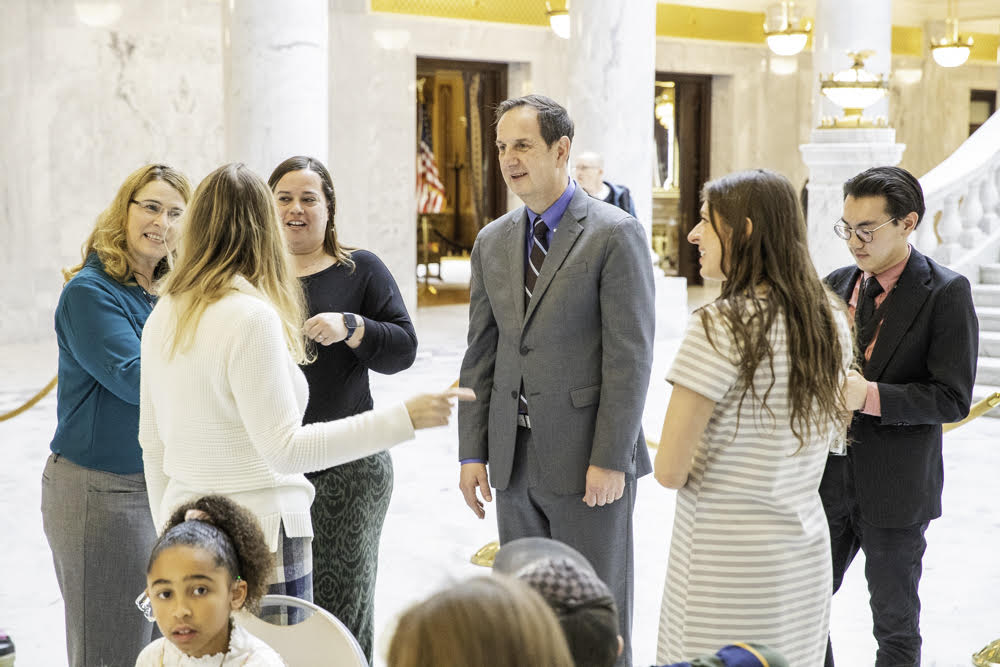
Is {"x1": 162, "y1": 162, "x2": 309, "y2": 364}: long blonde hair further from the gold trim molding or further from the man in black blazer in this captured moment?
the gold trim molding

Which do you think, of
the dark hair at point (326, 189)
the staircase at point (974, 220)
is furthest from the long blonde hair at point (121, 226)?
the staircase at point (974, 220)

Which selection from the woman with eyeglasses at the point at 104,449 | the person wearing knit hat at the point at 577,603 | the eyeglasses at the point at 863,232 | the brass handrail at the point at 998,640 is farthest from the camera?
the brass handrail at the point at 998,640

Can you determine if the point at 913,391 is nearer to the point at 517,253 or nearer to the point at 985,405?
the point at 517,253

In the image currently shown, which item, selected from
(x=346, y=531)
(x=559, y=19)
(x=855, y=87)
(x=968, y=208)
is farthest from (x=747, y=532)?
(x=559, y=19)

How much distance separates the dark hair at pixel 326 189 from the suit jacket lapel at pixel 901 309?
1.50 m

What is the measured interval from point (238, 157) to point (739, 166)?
1022 centimetres

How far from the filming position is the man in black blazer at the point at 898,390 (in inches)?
123

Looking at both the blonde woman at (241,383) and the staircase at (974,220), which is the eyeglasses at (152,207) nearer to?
the blonde woman at (241,383)

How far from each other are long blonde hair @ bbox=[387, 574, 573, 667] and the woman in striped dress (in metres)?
1.18

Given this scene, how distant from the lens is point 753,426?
250cm

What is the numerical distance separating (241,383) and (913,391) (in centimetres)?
176

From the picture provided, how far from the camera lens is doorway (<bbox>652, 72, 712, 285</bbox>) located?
17.0 m

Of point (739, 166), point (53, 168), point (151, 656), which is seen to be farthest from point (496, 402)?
point (739, 166)

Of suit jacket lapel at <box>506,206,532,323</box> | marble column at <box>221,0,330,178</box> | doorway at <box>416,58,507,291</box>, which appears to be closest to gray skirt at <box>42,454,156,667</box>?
suit jacket lapel at <box>506,206,532,323</box>
